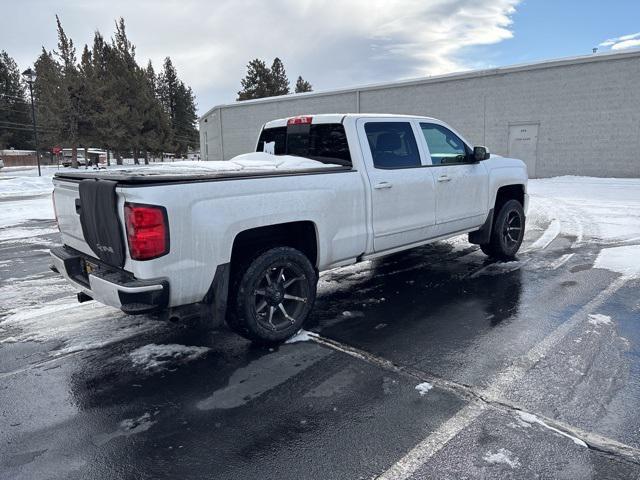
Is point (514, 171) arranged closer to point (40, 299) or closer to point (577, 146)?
point (40, 299)

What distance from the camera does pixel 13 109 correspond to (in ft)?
228

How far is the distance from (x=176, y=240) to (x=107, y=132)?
38.8m

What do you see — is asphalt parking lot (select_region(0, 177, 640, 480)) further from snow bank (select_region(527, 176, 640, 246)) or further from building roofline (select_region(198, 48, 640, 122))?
building roofline (select_region(198, 48, 640, 122))

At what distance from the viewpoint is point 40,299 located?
18.0 feet

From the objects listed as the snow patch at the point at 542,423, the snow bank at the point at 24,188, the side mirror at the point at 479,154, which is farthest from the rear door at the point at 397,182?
the snow bank at the point at 24,188

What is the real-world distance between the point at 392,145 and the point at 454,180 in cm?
107

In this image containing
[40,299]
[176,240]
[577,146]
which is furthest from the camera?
[577,146]

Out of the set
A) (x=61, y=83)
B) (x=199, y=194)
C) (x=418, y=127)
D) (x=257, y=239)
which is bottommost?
(x=257, y=239)

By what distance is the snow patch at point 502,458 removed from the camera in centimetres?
249

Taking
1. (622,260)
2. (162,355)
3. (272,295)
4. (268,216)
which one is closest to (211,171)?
(268,216)

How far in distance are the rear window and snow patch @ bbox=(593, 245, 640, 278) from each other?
13.4 ft

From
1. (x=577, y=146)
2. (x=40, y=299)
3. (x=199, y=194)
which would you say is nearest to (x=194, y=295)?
(x=199, y=194)

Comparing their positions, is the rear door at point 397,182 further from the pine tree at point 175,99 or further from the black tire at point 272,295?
the pine tree at point 175,99

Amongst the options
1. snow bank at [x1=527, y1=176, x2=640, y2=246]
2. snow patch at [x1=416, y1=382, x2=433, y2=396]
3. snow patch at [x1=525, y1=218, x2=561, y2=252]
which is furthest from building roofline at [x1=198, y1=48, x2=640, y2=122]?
snow patch at [x1=416, y1=382, x2=433, y2=396]
